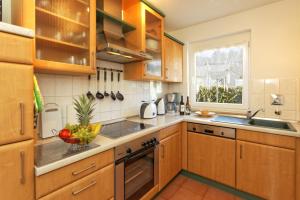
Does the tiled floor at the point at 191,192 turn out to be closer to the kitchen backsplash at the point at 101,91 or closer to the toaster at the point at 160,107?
the toaster at the point at 160,107

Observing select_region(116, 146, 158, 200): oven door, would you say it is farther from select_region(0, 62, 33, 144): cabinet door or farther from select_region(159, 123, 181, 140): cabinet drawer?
select_region(0, 62, 33, 144): cabinet door

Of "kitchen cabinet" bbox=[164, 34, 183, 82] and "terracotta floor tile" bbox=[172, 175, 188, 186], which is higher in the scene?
"kitchen cabinet" bbox=[164, 34, 183, 82]

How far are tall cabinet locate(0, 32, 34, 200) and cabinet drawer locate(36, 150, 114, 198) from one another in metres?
0.05

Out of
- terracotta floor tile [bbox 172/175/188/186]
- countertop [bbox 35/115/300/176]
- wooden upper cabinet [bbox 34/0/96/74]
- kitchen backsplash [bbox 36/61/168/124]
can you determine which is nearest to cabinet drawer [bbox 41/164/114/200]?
countertop [bbox 35/115/300/176]

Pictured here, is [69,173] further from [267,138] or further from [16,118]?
[267,138]

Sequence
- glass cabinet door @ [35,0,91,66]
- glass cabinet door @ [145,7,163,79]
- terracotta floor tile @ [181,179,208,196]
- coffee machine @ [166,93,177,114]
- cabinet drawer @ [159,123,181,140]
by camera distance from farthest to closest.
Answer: coffee machine @ [166,93,177,114] < glass cabinet door @ [145,7,163,79] < terracotta floor tile @ [181,179,208,196] < cabinet drawer @ [159,123,181,140] < glass cabinet door @ [35,0,91,66]

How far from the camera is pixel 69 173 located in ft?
3.02

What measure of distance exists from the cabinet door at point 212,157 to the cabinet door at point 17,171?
1.74m

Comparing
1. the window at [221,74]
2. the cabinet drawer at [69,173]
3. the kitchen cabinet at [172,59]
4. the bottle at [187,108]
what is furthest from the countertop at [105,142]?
the kitchen cabinet at [172,59]

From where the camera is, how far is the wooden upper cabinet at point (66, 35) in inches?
45.4

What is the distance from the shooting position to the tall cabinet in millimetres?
687

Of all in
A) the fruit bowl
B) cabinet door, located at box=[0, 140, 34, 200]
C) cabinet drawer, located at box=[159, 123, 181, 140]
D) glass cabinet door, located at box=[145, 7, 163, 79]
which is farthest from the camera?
glass cabinet door, located at box=[145, 7, 163, 79]

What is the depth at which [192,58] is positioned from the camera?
106 inches

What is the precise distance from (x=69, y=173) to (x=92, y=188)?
22cm
